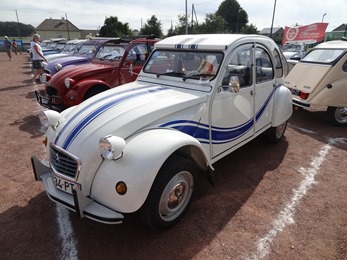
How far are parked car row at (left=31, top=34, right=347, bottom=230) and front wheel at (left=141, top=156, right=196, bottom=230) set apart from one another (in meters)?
0.01

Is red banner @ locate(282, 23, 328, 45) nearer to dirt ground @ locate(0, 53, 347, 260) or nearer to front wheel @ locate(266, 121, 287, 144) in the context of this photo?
front wheel @ locate(266, 121, 287, 144)

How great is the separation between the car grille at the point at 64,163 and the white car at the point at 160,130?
1 cm

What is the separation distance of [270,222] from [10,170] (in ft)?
13.2

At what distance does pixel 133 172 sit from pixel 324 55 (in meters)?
6.97

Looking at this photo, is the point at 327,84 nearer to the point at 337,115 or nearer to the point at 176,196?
the point at 337,115

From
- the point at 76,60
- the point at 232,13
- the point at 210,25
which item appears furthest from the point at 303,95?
the point at 232,13

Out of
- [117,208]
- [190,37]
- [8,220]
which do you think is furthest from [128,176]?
[190,37]

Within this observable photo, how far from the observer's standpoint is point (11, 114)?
722 centimetres

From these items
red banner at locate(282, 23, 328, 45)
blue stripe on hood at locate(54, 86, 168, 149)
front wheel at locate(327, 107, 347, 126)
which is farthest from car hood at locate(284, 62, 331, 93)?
red banner at locate(282, 23, 328, 45)

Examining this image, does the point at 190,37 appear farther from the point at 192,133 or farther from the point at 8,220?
the point at 8,220

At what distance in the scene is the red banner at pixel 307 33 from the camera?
733 inches

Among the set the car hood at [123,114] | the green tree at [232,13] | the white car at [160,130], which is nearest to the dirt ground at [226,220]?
the white car at [160,130]

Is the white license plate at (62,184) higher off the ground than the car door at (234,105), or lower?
Answer: lower

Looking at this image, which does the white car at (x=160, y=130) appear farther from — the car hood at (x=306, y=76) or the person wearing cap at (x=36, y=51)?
the person wearing cap at (x=36, y=51)
